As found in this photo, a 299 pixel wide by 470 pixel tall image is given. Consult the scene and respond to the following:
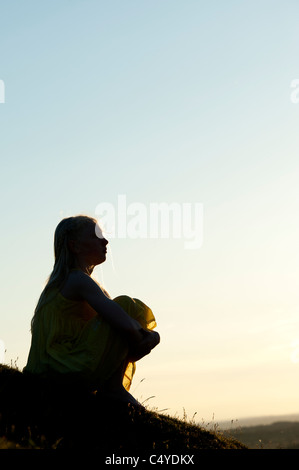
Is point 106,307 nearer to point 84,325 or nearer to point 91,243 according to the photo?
point 84,325

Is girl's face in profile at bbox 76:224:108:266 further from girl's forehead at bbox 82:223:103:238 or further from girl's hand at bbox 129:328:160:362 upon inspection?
girl's hand at bbox 129:328:160:362

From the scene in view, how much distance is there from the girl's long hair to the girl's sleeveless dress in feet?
0.50

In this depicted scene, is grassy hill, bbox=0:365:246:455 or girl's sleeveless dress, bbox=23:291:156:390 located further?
girl's sleeveless dress, bbox=23:291:156:390

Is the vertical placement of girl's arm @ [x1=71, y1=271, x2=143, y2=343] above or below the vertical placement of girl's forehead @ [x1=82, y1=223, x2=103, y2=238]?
below

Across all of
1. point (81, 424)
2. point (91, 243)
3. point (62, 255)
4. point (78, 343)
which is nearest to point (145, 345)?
point (78, 343)

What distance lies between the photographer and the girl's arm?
→ 8250 mm

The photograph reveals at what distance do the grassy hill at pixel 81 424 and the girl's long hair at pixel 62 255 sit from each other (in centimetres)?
109

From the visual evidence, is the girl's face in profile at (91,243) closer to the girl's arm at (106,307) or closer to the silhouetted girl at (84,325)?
the silhouetted girl at (84,325)

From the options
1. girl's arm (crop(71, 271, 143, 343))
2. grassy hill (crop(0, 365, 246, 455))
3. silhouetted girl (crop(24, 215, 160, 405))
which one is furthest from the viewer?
silhouetted girl (crop(24, 215, 160, 405))

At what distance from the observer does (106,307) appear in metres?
8.33

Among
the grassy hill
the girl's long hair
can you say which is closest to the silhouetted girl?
the girl's long hair

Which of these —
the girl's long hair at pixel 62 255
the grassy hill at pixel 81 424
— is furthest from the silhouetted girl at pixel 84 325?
the grassy hill at pixel 81 424

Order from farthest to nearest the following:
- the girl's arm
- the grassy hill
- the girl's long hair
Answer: the girl's long hair → the girl's arm → the grassy hill
